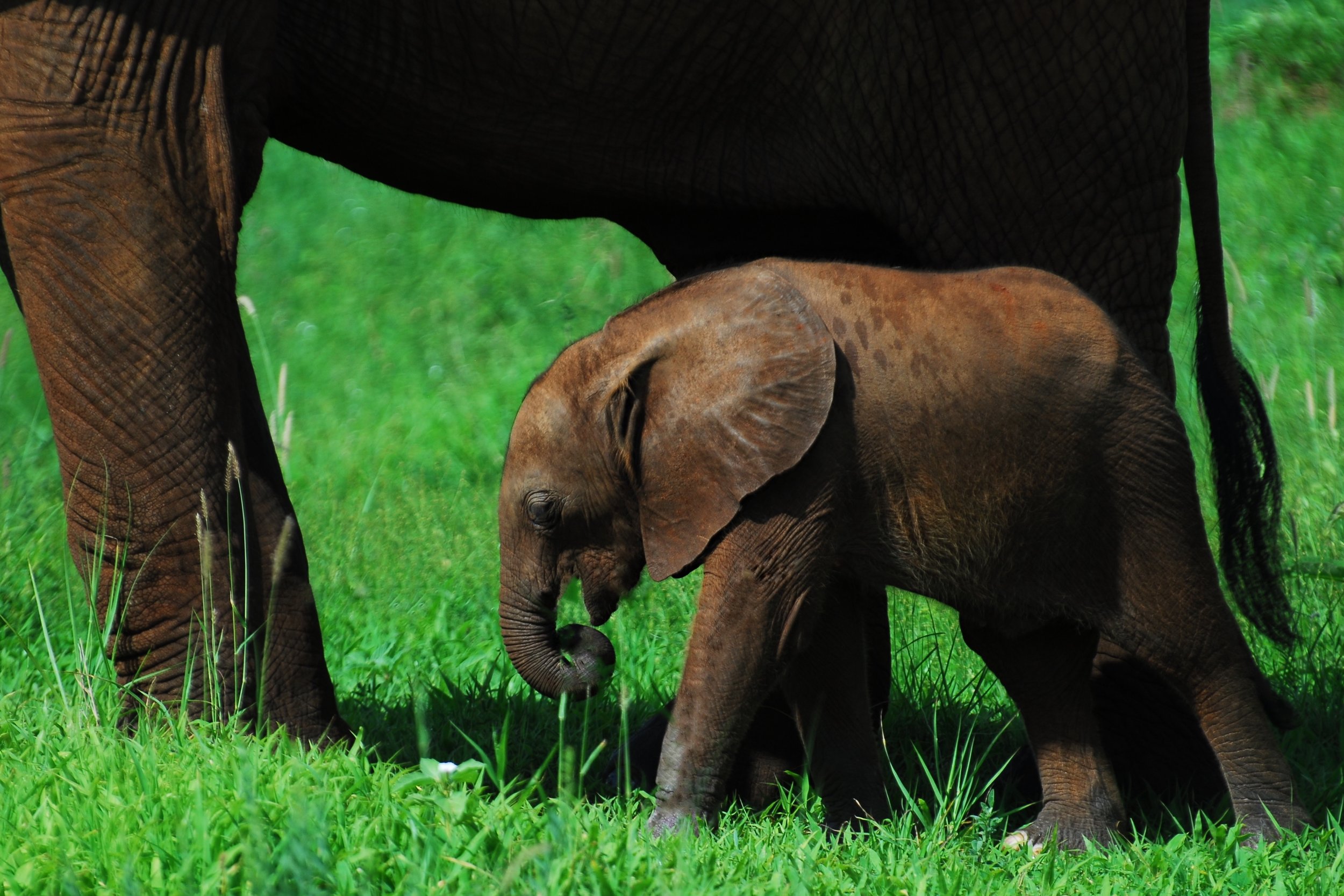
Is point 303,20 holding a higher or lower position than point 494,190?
higher

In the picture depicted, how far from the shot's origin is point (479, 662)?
5.00m

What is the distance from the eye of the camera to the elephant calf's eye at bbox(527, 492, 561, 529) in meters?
3.43

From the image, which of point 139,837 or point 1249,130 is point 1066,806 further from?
point 1249,130

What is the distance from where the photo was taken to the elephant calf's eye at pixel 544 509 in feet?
11.3

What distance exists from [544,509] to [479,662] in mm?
1681

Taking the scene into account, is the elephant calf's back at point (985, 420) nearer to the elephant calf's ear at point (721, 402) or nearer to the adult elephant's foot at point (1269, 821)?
the elephant calf's ear at point (721, 402)

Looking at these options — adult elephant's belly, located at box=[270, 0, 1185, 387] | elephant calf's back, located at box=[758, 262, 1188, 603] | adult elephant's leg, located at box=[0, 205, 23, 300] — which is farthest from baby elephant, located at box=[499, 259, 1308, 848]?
adult elephant's leg, located at box=[0, 205, 23, 300]

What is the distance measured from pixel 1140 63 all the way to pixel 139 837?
267 cm

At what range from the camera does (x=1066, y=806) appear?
3.63 m

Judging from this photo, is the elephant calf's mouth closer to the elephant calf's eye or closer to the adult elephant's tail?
the elephant calf's eye

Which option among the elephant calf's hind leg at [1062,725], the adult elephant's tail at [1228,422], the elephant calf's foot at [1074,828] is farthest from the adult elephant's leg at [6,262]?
the adult elephant's tail at [1228,422]

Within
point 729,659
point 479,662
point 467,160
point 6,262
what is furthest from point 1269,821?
point 6,262

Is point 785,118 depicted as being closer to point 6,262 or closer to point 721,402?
point 721,402

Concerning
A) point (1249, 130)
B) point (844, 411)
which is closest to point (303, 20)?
point (844, 411)
